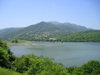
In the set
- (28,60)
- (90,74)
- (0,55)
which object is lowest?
A: (90,74)

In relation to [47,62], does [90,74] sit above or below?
below

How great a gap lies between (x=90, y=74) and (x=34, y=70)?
41.1 ft

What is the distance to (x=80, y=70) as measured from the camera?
25781 millimetres

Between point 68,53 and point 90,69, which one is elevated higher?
point 90,69

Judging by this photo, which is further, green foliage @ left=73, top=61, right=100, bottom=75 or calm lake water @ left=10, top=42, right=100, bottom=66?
calm lake water @ left=10, top=42, right=100, bottom=66

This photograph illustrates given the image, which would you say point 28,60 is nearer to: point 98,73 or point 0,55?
point 0,55

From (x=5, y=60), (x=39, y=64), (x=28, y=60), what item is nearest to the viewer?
(x=39, y=64)

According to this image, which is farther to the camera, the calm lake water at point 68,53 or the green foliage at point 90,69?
the calm lake water at point 68,53

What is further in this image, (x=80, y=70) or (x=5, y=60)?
(x=80, y=70)

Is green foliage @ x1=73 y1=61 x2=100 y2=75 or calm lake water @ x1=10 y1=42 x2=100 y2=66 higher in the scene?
green foliage @ x1=73 y1=61 x2=100 y2=75

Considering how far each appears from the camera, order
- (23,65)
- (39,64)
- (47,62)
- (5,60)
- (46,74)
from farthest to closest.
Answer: (23,65), (47,62), (5,60), (39,64), (46,74)

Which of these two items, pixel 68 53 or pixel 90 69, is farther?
pixel 68 53

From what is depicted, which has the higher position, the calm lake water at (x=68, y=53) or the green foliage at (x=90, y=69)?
the green foliage at (x=90, y=69)

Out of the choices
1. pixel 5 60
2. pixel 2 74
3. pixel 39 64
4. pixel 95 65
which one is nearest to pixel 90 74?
pixel 95 65
